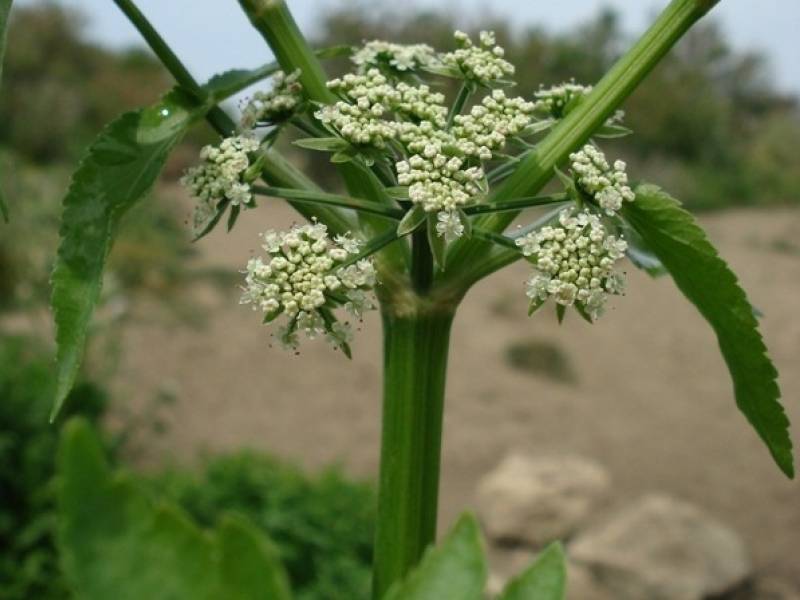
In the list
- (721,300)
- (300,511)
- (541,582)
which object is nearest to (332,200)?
(721,300)

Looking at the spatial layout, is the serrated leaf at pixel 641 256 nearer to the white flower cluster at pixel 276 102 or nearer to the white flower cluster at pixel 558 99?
the white flower cluster at pixel 558 99

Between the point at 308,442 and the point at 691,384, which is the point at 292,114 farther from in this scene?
the point at 691,384

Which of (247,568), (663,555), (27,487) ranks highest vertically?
(663,555)

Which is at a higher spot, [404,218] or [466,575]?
[404,218]

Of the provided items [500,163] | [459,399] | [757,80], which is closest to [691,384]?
[459,399]

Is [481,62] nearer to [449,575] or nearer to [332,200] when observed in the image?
[332,200]

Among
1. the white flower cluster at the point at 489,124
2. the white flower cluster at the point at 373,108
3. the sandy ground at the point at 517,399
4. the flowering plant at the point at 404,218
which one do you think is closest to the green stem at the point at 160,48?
the flowering plant at the point at 404,218

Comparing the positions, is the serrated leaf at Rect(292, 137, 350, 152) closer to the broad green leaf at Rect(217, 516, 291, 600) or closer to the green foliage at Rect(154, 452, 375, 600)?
the broad green leaf at Rect(217, 516, 291, 600)
